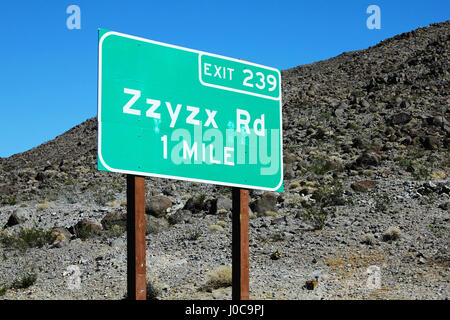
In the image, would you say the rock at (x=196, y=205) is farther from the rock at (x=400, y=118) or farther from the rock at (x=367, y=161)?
the rock at (x=400, y=118)

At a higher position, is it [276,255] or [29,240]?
[29,240]

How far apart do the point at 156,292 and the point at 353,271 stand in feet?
16.5

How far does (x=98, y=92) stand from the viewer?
4.93m

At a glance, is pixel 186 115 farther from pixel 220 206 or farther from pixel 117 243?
pixel 220 206

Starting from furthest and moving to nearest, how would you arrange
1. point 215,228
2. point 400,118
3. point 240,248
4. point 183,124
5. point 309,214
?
point 400,118
point 309,214
point 215,228
point 240,248
point 183,124

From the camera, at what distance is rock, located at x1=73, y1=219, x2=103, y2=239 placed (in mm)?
19109

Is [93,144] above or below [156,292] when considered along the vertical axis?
above

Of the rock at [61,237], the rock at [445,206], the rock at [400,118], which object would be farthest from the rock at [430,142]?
the rock at [61,237]

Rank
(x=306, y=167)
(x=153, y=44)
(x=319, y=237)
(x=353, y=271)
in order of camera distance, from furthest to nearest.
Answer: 1. (x=306, y=167)
2. (x=319, y=237)
3. (x=353, y=271)
4. (x=153, y=44)

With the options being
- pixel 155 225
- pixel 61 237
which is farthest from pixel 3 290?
pixel 155 225

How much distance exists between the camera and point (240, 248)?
5.96m

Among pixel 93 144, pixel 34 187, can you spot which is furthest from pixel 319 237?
pixel 93 144

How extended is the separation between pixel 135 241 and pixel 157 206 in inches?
635
